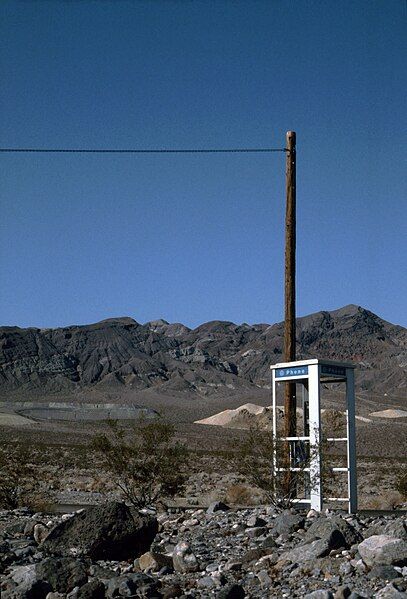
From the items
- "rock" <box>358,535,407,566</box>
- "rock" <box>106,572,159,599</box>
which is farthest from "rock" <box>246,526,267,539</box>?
"rock" <box>106,572,159,599</box>

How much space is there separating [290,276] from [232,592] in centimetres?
1117

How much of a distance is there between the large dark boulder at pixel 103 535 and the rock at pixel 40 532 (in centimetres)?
132

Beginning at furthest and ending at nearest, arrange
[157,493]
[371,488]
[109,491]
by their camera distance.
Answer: [371,488]
[109,491]
[157,493]

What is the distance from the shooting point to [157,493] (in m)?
21.2

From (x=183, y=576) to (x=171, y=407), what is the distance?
125562 millimetres

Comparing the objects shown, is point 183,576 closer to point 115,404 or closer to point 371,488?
point 371,488

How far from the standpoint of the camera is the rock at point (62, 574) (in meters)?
11.0

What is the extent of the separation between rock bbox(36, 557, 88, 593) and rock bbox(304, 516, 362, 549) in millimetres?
3487

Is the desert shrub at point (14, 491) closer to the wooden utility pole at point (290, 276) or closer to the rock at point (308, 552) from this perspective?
the wooden utility pole at point (290, 276)

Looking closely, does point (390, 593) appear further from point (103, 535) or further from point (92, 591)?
point (103, 535)

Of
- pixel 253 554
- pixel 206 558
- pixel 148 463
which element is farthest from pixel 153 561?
pixel 148 463

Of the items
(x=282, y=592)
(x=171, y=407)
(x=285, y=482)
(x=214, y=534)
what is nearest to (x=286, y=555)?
→ (x=282, y=592)

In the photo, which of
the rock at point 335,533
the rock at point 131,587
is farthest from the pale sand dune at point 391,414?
the rock at point 131,587

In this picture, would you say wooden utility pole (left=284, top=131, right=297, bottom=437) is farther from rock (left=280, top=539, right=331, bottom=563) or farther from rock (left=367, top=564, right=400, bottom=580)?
rock (left=367, top=564, right=400, bottom=580)
